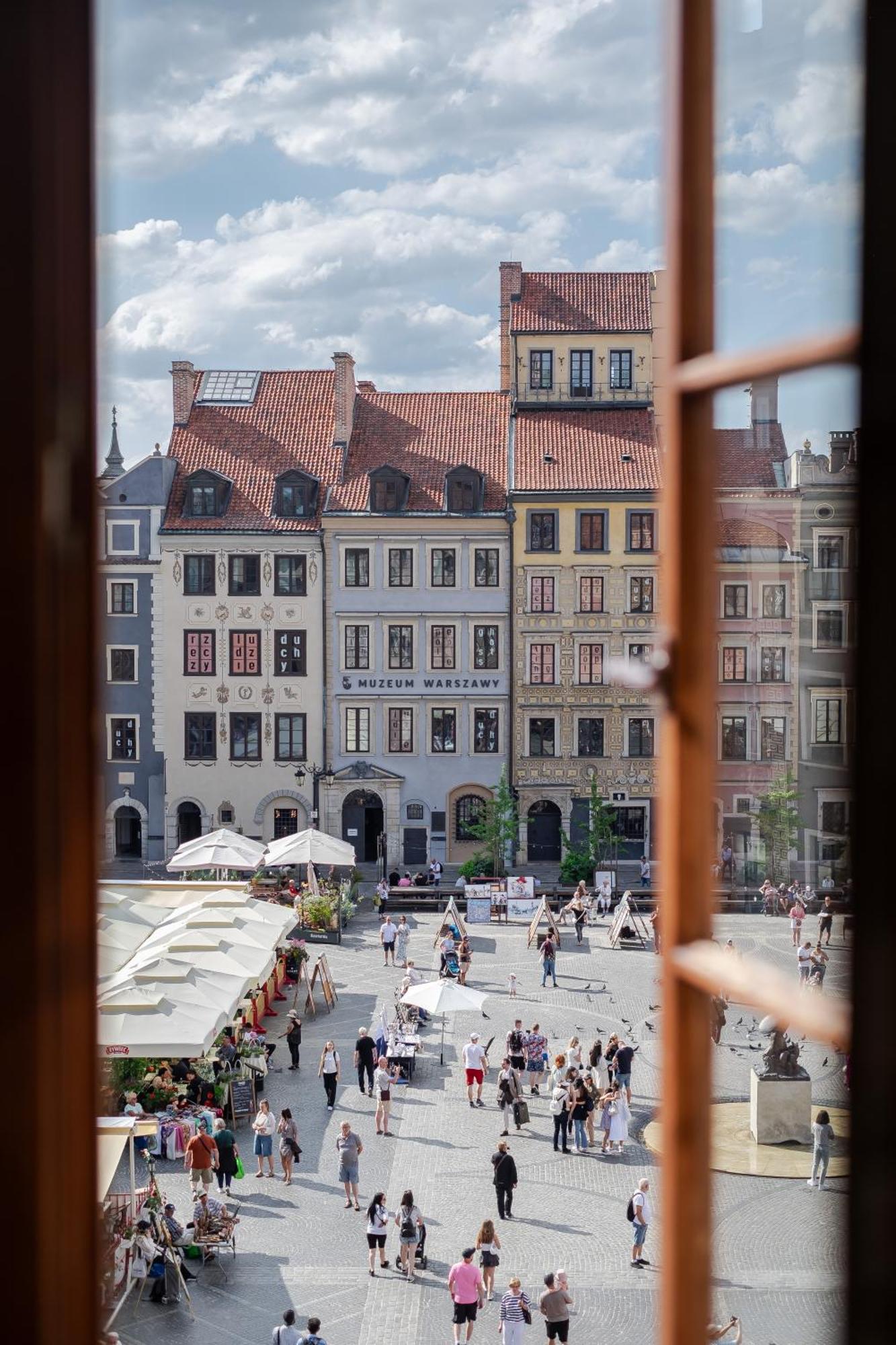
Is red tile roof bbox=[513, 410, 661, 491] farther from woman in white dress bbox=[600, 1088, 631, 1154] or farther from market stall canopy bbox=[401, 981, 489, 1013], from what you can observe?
woman in white dress bbox=[600, 1088, 631, 1154]

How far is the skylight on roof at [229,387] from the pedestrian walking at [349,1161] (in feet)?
85.7

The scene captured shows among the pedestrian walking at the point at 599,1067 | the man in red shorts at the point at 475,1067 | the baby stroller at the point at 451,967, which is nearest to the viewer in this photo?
the man in red shorts at the point at 475,1067

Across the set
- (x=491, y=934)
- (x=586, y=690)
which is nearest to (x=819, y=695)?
(x=491, y=934)

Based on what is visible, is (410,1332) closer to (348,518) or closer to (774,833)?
(774,833)

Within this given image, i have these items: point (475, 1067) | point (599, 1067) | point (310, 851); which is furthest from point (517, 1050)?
point (310, 851)

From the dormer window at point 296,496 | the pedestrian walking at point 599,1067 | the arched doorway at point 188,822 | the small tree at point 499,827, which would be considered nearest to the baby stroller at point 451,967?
the pedestrian walking at point 599,1067

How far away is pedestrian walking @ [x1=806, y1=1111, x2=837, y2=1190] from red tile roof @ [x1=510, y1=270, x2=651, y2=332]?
34856mm

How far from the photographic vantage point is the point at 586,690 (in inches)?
1334

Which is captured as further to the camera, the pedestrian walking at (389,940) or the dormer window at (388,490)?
the dormer window at (388,490)

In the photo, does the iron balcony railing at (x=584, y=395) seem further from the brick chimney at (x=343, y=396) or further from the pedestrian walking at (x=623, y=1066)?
the pedestrian walking at (x=623, y=1066)

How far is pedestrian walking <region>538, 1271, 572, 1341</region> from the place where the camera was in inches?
400

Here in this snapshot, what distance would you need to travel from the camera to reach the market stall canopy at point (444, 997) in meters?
17.0

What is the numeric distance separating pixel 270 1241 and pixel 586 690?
22.3 metres

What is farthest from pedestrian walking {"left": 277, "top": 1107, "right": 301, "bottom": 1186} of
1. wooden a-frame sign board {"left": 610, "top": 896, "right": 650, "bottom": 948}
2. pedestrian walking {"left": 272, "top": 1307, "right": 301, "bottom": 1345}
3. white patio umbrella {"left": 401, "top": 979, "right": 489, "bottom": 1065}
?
wooden a-frame sign board {"left": 610, "top": 896, "right": 650, "bottom": 948}
